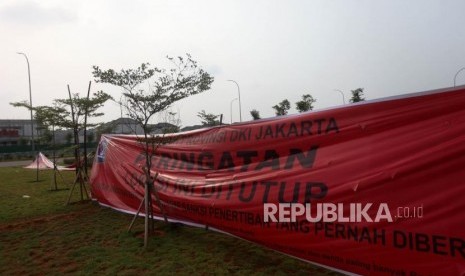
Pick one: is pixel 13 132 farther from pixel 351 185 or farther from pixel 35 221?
pixel 351 185

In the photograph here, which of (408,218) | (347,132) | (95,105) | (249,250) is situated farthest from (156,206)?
(95,105)

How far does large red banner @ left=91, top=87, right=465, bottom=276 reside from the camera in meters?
3.56

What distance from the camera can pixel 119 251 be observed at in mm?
5965

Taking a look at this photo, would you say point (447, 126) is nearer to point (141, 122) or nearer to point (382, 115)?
point (382, 115)

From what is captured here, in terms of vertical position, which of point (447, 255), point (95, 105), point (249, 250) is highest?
point (95, 105)

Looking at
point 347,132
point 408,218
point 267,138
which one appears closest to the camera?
point 408,218

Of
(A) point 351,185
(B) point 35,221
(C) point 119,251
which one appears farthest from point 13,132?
(A) point 351,185

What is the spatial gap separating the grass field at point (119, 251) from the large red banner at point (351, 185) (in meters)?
0.32

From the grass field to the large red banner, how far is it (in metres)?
0.32

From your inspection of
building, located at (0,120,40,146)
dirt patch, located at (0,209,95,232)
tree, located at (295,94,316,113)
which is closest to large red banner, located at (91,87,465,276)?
dirt patch, located at (0,209,95,232)

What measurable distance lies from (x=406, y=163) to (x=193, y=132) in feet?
13.5

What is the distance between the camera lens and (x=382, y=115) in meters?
4.14

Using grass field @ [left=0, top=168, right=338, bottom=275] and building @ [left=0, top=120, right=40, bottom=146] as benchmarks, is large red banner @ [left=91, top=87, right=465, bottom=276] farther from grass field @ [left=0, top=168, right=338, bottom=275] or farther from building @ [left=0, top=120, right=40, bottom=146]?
building @ [left=0, top=120, right=40, bottom=146]

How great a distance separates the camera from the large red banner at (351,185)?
3.56 m
